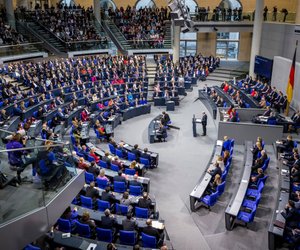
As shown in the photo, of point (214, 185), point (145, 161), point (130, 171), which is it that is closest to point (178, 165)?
point (145, 161)

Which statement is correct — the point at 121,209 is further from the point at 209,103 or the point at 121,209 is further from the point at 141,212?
the point at 209,103

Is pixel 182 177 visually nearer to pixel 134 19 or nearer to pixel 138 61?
pixel 138 61

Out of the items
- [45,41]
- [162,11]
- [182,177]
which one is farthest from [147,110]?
[162,11]

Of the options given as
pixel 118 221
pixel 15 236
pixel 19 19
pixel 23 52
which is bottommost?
pixel 118 221

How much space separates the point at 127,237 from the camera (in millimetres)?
8812

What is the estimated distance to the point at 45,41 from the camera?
26484 millimetres

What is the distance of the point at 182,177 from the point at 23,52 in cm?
1680

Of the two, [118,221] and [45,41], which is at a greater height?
[45,41]

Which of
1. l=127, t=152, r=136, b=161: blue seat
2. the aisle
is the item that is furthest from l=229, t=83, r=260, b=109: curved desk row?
l=127, t=152, r=136, b=161: blue seat

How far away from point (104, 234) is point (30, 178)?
9.21ft

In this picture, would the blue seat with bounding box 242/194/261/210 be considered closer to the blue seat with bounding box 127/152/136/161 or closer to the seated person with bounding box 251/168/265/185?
the seated person with bounding box 251/168/265/185

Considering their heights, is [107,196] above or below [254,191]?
above

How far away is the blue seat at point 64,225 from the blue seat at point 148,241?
211cm

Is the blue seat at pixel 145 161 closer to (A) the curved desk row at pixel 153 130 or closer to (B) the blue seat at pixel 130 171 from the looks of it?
(B) the blue seat at pixel 130 171
